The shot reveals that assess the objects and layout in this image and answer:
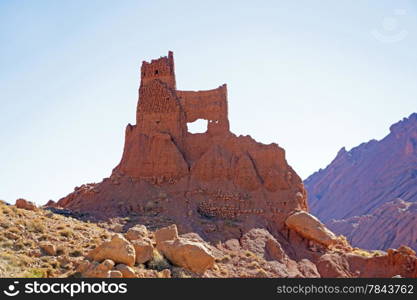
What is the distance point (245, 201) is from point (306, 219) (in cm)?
417

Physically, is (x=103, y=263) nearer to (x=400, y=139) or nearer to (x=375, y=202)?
(x=375, y=202)

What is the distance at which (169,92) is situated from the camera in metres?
42.2

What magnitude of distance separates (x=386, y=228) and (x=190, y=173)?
58631mm

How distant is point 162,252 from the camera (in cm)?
2458

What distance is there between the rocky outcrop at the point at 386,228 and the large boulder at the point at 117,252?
230 ft

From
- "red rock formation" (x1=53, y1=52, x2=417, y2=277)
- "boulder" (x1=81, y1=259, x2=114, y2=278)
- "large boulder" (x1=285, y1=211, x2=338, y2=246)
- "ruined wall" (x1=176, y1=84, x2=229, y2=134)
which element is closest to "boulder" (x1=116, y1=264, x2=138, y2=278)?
"boulder" (x1=81, y1=259, x2=114, y2=278)

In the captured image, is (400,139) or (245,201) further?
(400,139)

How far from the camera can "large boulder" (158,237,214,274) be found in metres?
24.2

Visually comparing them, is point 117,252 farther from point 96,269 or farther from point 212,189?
point 212,189

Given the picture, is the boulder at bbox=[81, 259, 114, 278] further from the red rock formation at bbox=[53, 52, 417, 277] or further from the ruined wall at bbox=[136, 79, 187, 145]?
the ruined wall at bbox=[136, 79, 187, 145]

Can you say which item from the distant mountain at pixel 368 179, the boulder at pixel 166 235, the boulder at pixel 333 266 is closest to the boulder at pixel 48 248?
the boulder at pixel 166 235

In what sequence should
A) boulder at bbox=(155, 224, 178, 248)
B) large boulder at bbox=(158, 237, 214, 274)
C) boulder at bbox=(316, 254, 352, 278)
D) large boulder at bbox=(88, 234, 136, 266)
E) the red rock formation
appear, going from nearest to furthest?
1. large boulder at bbox=(88, 234, 136, 266)
2. large boulder at bbox=(158, 237, 214, 274)
3. boulder at bbox=(155, 224, 178, 248)
4. boulder at bbox=(316, 254, 352, 278)
5. the red rock formation

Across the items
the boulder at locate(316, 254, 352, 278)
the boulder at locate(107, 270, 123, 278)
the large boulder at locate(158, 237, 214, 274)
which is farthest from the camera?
the boulder at locate(316, 254, 352, 278)

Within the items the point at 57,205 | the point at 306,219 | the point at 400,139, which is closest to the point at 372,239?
the point at 400,139
